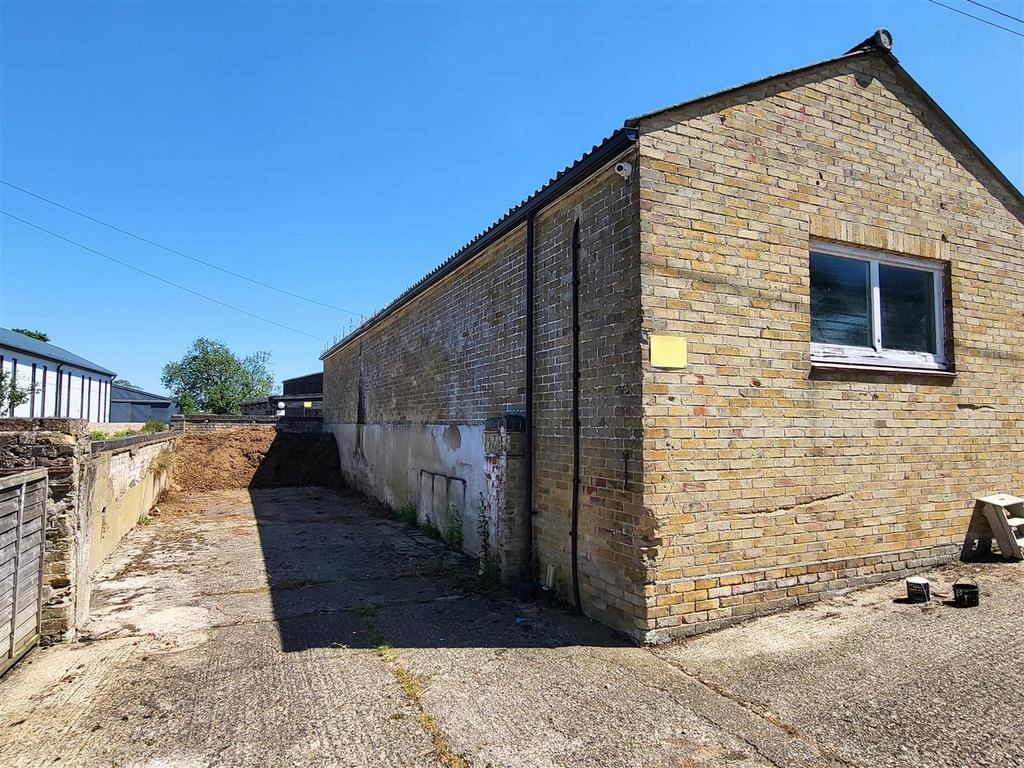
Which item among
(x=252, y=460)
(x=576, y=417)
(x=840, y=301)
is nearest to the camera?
(x=576, y=417)

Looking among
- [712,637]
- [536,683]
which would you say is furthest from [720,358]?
[536,683]

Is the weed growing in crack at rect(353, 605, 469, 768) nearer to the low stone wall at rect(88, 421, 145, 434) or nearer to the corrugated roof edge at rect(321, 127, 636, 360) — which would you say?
the corrugated roof edge at rect(321, 127, 636, 360)

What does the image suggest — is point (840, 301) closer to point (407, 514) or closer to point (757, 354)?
point (757, 354)

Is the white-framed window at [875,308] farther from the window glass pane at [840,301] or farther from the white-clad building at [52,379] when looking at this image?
the white-clad building at [52,379]

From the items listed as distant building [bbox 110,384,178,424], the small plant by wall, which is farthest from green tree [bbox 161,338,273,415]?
the small plant by wall

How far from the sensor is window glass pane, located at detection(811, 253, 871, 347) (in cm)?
561

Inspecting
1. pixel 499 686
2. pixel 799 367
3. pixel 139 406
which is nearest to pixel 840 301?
pixel 799 367

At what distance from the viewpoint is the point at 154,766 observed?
311cm

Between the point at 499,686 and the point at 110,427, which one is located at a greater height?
the point at 110,427

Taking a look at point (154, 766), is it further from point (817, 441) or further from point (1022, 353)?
point (1022, 353)

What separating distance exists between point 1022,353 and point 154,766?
8601 mm

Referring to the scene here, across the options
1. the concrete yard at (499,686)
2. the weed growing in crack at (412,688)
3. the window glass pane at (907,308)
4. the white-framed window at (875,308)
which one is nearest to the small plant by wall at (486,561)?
the concrete yard at (499,686)

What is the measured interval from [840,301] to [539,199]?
3.09 m

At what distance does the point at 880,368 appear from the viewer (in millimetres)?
5660
